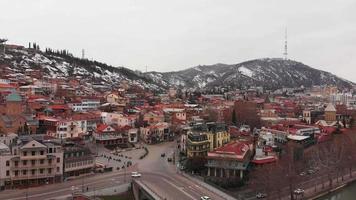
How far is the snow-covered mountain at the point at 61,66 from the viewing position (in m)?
90.1

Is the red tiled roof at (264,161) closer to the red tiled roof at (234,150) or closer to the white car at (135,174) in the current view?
the red tiled roof at (234,150)

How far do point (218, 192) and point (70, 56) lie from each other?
95.8 meters

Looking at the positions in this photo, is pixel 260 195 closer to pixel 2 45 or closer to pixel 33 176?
pixel 33 176

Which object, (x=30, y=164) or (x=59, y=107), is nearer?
(x=30, y=164)

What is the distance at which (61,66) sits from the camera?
100 metres

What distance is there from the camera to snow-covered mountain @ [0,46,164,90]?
9007 centimetres

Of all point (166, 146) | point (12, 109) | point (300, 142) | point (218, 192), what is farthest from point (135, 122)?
point (218, 192)

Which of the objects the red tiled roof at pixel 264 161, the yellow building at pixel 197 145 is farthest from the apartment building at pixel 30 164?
the red tiled roof at pixel 264 161

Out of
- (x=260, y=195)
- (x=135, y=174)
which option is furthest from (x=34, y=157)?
(x=260, y=195)

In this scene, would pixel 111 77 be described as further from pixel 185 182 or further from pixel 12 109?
pixel 185 182

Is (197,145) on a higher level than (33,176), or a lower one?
higher

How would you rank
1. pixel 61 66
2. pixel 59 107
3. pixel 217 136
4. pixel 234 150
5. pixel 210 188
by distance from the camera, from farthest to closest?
pixel 61 66 < pixel 59 107 < pixel 217 136 < pixel 234 150 < pixel 210 188

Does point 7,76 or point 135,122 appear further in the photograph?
point 7,76

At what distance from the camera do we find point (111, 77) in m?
107
